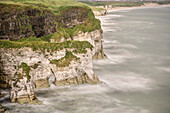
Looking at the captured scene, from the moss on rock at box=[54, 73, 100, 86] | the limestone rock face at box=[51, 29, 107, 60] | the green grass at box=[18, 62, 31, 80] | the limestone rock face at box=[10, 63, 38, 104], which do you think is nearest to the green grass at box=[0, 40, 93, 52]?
the green grass at box=[18, 62, 31, 80]

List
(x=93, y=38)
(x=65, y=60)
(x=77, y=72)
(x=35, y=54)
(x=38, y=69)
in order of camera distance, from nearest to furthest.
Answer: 1. (x=35, y=54)
2. (x=38, y=69)
3. (x=65, y=60)
4. (x=77, y=72)
5. (x=93, y=38)

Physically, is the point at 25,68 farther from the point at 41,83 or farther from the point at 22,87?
the point at 41,83

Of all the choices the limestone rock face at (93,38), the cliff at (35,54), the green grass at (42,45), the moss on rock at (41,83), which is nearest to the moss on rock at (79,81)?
the cliff at (35,54)

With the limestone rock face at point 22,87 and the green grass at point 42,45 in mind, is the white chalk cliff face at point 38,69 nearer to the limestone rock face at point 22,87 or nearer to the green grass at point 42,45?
the limestone rock face at point 22,87

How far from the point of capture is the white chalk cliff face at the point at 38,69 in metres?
28.7

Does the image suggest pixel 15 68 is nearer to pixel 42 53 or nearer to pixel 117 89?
pixel 42 53

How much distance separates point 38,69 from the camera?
3188 centimetres

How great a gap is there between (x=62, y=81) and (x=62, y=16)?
63.8 feet

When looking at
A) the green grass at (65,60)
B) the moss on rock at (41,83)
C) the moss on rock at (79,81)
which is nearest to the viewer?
the moss on rock at (41,83)

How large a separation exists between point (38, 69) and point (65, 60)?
4.33 m

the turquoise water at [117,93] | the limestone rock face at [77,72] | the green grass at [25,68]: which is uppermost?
the green grass at [25,68]

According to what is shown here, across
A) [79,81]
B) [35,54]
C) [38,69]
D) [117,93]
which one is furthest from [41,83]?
[117,93]

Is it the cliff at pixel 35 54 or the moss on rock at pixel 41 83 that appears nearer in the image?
the cliff at pixel 35 54

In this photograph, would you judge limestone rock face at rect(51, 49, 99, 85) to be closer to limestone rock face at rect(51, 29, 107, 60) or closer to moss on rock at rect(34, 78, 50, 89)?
moss on rock at rect(34, 78, 50, 89)
